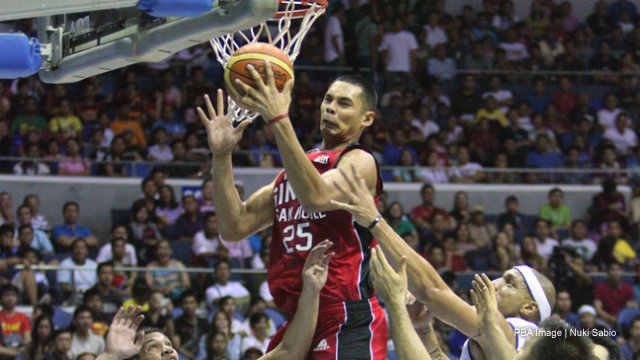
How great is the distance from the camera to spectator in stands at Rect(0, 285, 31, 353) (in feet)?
32.7

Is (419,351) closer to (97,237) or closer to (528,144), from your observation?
(97,237)

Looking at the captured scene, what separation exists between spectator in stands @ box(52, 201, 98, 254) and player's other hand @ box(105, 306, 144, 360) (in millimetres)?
6344

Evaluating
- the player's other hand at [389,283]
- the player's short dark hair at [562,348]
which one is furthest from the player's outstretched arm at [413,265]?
the player's short dark hair at [562,348]

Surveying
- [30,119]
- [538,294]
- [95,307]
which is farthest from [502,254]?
[538,294]

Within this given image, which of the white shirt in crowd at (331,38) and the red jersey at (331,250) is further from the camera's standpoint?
the white shirt in crowd at (331,38)

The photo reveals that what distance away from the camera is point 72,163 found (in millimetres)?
13406

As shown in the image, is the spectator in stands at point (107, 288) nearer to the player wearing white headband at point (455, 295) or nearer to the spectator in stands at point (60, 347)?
the spectator in stands at point (60, 347)

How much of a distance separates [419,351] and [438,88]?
42.0 ft

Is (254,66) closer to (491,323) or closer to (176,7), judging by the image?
(176,7)

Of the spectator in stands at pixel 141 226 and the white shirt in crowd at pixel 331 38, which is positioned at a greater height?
the white shirt in crowd at pixel 331 38

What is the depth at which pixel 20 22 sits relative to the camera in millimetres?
5797

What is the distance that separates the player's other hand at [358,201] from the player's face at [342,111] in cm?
43

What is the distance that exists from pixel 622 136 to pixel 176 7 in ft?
42.8

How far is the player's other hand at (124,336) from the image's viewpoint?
564 centimetres
